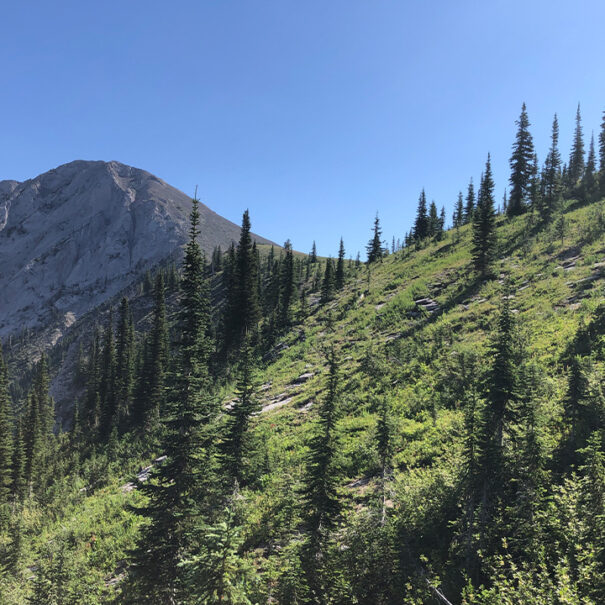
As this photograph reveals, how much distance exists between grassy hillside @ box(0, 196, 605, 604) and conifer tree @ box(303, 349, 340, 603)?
49 centimetres

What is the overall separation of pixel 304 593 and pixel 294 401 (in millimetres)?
19164

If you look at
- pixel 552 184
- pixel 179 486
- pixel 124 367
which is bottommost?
pixel 179 486

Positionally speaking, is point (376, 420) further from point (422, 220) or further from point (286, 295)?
point (422, 220)

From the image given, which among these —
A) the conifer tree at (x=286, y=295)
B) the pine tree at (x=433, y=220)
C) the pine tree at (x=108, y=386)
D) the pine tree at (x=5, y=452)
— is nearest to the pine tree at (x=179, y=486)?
the pine tree at (x=5, y=452)

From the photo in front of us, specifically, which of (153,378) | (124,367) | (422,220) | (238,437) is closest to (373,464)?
(238,437)

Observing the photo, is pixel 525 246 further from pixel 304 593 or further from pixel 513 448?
pixel 304 593

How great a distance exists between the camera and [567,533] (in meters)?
7.46

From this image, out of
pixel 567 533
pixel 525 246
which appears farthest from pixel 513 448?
pixel 525 246

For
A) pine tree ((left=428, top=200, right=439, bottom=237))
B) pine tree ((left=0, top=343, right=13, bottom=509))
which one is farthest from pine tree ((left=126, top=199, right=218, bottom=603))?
pine tree ((left=428, top=200, right=439, bottom=237))

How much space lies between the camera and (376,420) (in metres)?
20.3

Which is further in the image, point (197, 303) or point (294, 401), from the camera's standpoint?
point (294, 401)

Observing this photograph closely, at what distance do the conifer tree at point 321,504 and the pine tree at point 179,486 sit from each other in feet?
15.3

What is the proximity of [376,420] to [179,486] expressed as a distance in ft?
38.3

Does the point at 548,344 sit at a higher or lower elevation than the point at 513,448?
higher
